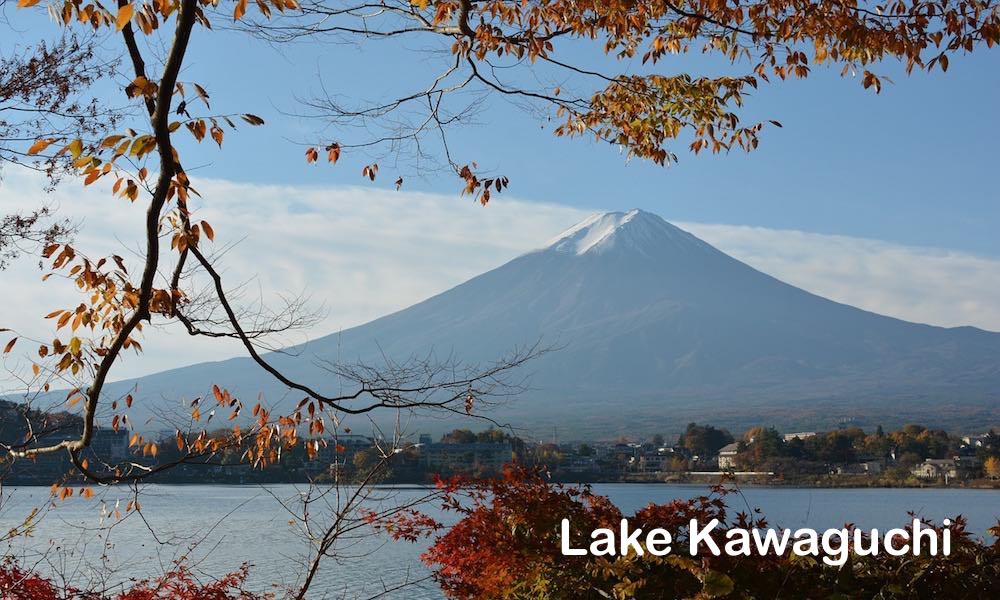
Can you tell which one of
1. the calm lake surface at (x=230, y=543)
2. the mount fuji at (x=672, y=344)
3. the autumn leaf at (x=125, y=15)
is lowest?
the calm lake surface at (x=230, y=543)

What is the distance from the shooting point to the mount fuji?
80438 mm

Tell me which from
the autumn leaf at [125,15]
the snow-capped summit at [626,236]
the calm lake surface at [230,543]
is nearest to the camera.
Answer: the autumn leaf at [125,15]

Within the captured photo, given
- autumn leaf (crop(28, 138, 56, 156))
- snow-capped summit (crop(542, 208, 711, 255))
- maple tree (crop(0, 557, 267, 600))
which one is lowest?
maple tree (crop(0, 557, 267, 600))

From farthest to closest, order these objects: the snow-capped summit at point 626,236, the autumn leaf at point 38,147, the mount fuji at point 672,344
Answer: the snow-capped summit at point 626,236 < the mount fuji at point 672,344 < the autumn leaf at point 38,147

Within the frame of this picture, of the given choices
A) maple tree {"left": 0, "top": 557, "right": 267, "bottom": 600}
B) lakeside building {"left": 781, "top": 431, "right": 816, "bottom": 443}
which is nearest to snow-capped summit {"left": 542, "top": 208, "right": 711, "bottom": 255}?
lakeside building {"left": 781, "top": 431, "right": 816, "bottom": 443}

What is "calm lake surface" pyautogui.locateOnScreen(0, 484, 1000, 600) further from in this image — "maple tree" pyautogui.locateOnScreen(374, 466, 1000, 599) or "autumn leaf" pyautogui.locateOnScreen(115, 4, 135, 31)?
"autumn leaf" pyautogui.locateOnScreen(115, 4, 135, 31)

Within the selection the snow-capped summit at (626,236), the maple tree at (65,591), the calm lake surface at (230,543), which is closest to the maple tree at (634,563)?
the calm lake surface at (230,543)

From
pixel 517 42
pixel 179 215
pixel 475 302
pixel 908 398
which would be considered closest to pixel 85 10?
pixel 179 215

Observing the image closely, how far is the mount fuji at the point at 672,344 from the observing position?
80438 mm

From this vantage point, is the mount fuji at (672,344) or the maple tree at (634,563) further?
the mount fuji at (672,344)

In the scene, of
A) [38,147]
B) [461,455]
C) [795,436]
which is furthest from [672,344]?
[38,147]

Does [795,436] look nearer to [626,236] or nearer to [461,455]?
[461,455]

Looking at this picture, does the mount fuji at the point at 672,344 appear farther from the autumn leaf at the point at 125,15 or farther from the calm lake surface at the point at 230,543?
the autumn leaf at the point at 125,15

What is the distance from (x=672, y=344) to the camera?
109 m
